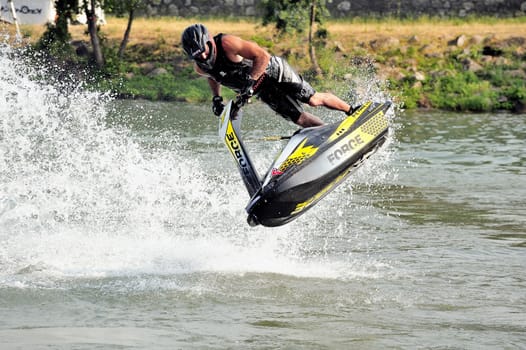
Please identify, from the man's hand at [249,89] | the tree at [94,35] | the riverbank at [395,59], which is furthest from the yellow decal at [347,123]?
the tree at [94,35]

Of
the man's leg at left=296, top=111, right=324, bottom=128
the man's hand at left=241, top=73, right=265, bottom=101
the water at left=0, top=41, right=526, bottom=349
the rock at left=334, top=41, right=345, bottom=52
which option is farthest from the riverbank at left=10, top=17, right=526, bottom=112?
the man's hand at left=241, top=73, right=265, bottom=101

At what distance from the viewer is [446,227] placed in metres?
10.6

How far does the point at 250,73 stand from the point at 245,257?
5.63 feet

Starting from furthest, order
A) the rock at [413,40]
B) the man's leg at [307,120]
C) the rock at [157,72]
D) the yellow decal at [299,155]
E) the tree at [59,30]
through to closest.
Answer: the rock at [413,40] < the tree at [59,30] < the rock at [157,72] < the man's leg at [307,120] < the yellow decal at [299,155]

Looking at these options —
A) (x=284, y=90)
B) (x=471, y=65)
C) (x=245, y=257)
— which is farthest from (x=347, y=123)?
(x=471, y=65)

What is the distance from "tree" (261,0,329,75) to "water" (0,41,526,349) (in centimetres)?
→ 1224

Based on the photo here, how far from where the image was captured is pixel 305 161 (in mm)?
8227

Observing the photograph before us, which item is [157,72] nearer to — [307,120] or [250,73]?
[307,120]

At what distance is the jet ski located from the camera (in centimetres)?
805

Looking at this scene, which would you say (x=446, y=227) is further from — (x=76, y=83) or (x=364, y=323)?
(x=76, y=83)

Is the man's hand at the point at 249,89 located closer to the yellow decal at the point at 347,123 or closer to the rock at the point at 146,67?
the yellow decal at the point at 347,123

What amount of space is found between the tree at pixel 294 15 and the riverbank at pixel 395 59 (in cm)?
64

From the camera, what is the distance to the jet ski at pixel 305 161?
8047 millimetres

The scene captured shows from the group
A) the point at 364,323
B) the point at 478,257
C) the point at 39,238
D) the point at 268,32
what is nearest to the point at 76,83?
the point at 268,32
